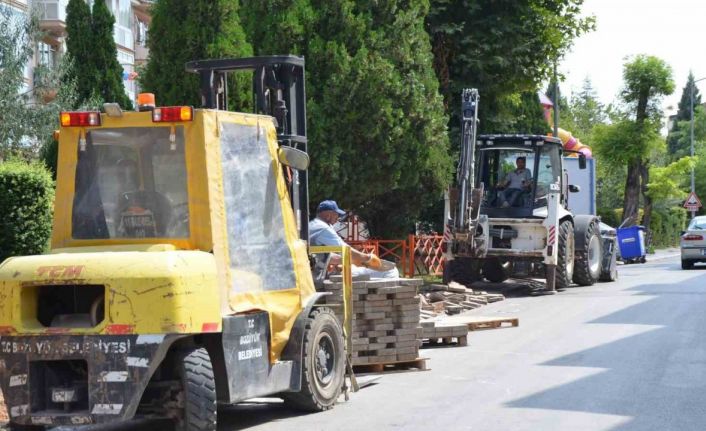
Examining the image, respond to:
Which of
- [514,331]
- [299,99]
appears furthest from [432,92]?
[299,99]

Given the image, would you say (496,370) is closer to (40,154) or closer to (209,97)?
(209,97)

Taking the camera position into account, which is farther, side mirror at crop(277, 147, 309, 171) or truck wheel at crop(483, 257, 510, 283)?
truck wheel at crop(483, 257, 510, 283)

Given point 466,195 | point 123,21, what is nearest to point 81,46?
point 466,195

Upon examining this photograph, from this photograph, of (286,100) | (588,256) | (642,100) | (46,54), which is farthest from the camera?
(642,100)

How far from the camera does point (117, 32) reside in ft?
144

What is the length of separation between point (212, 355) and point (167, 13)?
1405cm

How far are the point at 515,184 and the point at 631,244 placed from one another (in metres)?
17.4

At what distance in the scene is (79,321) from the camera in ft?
28.9

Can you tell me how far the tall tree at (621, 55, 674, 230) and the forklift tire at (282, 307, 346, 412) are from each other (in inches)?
1782

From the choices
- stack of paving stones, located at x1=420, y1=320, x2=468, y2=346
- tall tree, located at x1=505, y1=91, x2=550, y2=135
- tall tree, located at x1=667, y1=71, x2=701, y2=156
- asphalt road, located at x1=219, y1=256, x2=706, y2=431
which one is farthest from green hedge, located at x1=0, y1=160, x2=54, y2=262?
tall tree, located at x1=667, y1=71, x2=701, y2=156

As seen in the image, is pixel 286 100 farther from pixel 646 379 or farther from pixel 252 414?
pixel 646 379

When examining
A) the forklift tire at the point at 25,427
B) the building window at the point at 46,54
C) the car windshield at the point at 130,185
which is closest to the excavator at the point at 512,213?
the building window at the point at 46,54

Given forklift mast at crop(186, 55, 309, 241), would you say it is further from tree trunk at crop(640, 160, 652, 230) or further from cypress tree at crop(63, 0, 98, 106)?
tree trunk at crop(640, 160, 652, 230)

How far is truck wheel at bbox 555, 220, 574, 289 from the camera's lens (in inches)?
1030
